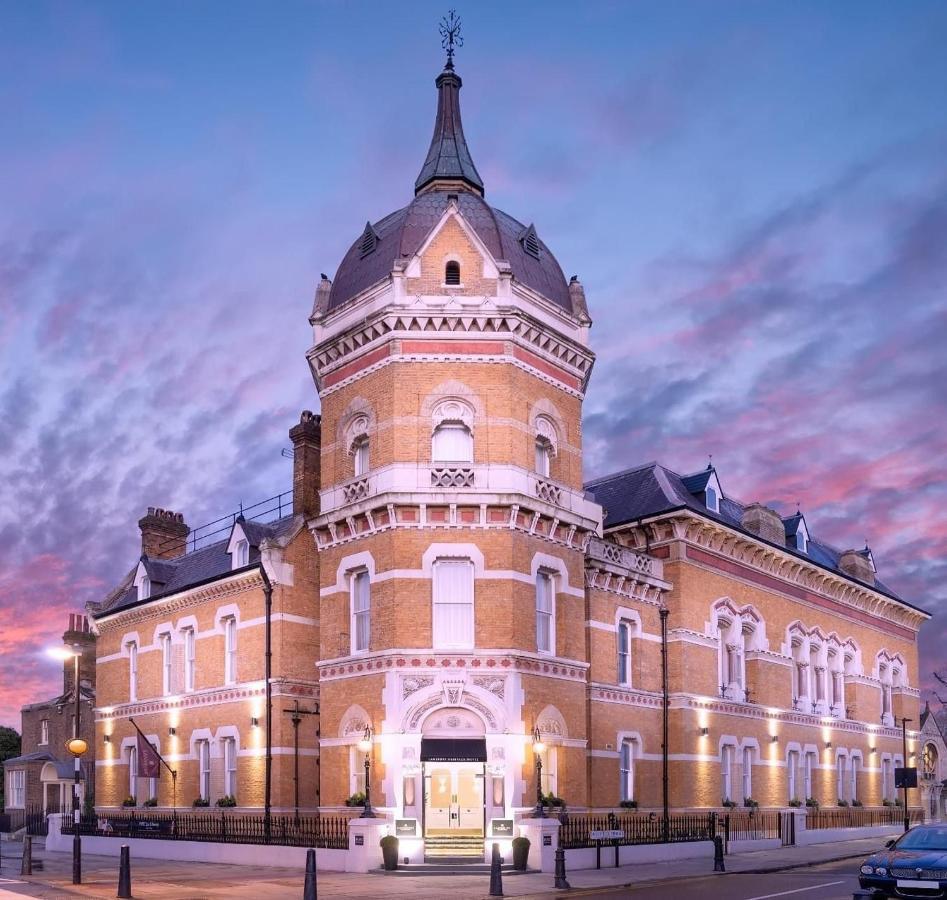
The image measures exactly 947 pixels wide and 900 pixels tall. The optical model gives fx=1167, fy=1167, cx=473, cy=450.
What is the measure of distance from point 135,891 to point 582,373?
2046cm

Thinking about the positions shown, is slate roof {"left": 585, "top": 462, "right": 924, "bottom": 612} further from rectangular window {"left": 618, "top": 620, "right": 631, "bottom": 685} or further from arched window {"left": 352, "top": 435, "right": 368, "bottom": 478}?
arched window {"left": 352, "top": 435, "right": 368, "bottom": 478}

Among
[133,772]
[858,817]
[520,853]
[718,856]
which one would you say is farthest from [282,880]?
[858,817]

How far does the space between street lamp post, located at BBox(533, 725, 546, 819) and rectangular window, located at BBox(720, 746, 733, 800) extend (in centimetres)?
1269

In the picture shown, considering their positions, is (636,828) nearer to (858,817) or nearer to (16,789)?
(858,817)

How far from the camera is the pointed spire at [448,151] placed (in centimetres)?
3975

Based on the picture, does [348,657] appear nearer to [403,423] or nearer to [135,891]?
[403,423]

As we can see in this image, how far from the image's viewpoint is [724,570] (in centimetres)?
4506

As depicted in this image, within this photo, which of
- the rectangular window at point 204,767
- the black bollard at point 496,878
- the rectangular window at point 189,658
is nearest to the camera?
the black bollard at point 496,878

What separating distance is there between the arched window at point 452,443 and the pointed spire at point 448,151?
32.2ft

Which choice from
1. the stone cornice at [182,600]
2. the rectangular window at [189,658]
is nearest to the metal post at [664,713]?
the stone cornice at [182,600]

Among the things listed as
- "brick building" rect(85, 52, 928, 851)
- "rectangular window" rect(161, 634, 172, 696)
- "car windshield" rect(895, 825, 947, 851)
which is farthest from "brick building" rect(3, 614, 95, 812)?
"car windshield" rect(895, 825, 947, 851)

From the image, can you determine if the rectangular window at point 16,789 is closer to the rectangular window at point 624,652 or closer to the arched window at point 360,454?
the arched window at point 360,454

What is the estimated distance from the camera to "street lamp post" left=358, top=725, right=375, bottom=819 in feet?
100

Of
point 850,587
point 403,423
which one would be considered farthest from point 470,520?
point 850,587
